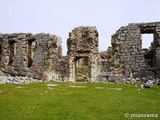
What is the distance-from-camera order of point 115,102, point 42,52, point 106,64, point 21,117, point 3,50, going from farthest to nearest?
point 3,50
point 42,52
point 106,64
point 115,102
point 21,117

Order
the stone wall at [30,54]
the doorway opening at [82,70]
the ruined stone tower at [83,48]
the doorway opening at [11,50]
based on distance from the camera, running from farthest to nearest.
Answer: the doorway opening at [82,70] < the doorway opening at [11,50] < the stone wall at [30,54] < the ruined stone tower at [83,48]

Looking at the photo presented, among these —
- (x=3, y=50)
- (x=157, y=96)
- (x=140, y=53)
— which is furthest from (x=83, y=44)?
(x=157, y=96)

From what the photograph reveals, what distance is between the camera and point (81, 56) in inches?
1257

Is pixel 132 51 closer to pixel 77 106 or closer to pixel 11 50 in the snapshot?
pixel 11 50

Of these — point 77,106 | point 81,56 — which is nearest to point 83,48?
point 81,56

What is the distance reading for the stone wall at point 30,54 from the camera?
3353cm

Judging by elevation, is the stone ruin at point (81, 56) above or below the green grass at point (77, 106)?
above

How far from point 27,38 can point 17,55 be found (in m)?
2.57

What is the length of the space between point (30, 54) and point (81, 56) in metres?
8.03

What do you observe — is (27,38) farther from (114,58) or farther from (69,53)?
(114,58)

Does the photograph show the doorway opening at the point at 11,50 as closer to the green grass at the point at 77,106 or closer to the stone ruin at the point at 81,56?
the stone ruin at the point at 81,56

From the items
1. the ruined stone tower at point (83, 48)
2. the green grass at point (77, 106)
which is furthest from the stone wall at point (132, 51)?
the green grass at point (77, 106)

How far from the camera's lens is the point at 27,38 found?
116ft

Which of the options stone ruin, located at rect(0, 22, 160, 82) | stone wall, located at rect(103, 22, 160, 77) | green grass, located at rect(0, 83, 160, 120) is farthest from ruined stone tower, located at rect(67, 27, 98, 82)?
green grass, located at rect(0, 83, 160, 120)
